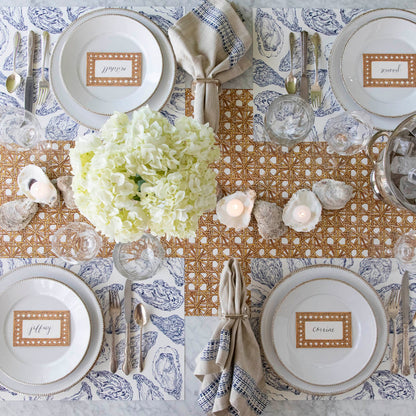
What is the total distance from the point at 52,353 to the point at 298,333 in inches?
32.3

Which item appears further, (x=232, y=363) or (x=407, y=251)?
(x=407, y=251)

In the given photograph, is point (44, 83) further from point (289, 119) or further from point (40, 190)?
point (289, 119)

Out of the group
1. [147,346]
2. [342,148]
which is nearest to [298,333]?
[147,346]

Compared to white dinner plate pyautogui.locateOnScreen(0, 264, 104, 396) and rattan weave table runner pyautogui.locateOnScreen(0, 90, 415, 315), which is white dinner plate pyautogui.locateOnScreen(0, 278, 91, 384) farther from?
rattan weave table runner pyautogui.locateOnScreen(0, 90, 415, 315)

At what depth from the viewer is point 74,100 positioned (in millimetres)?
1564

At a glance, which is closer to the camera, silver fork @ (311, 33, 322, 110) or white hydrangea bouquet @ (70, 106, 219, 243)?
white hydrangea bouquet @ (70, 106, 219, 243)

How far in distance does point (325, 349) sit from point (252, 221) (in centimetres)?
49

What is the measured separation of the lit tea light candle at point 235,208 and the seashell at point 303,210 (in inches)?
5.8

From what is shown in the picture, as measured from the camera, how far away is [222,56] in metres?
1.55

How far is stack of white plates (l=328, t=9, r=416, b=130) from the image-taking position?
1571mm

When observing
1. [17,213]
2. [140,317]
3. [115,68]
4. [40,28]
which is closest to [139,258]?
[140,317]

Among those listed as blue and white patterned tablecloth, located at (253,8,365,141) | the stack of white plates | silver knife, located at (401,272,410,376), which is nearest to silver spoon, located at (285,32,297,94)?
blue and white patterned tablecloth, located at (253,8,365,141)

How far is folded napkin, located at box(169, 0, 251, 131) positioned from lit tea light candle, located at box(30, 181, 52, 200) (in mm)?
548

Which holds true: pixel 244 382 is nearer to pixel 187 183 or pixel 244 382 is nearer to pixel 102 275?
pixel 102 275
